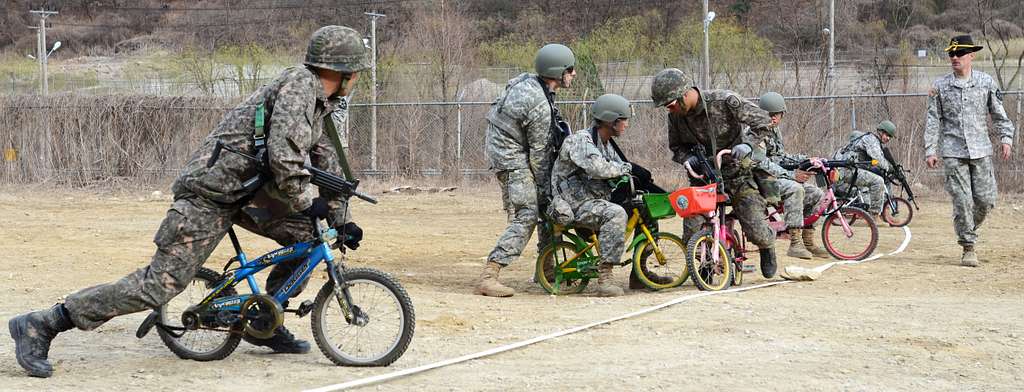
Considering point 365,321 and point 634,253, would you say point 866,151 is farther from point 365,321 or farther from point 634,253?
point 365,321

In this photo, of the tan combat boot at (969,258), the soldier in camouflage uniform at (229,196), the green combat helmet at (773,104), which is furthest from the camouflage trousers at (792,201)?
the soldier in camouflage uniform at (229,196)

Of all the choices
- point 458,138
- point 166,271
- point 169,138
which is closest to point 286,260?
point 166,271

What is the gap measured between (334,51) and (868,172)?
429 inches

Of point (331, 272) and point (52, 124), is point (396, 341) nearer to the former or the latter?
point (331, 272)

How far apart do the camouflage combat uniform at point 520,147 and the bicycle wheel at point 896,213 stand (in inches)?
313

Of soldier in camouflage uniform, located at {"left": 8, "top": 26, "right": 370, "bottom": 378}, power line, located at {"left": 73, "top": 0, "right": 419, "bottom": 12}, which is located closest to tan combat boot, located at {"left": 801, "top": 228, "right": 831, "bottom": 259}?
soldier in camouflage uniform, located at {"left": 8, "top": 26, "right": 370, "bottom": 378}

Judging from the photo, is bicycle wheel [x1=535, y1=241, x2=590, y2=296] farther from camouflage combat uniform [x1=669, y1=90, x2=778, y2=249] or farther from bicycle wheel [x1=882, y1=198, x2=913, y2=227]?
bicycle wheel [x1=882, y1=198, x2=913, y2=227]

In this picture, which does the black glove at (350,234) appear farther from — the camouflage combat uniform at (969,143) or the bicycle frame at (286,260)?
the camouflage combat uniform at (969,143)

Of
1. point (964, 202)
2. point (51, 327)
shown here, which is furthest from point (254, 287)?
point (964, 202)

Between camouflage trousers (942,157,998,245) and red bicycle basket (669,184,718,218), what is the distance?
3.66 meters

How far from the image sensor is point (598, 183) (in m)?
10.0

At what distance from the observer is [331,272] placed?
6781 mm

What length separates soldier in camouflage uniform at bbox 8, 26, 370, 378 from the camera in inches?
257

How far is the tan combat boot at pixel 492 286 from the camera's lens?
10.1m
